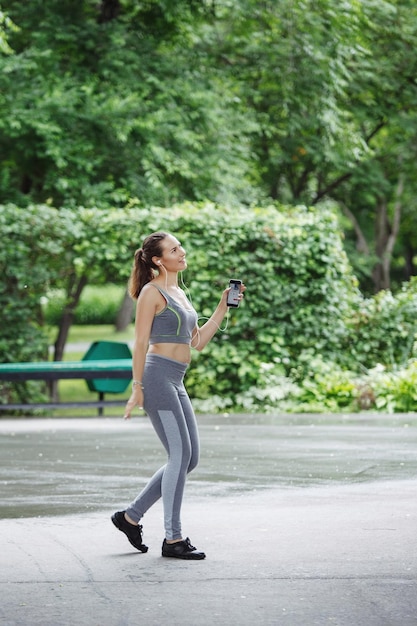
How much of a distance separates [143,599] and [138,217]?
12.3 m

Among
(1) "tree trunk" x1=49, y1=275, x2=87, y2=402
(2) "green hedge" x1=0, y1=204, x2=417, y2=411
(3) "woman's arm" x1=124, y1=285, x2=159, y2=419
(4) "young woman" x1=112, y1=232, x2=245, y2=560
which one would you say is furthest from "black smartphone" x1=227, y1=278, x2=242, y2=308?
(1) "tree trunk" x1=49, y1=275, x2=87, y2=402

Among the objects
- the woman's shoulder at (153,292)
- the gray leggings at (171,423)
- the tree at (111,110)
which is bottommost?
the tree at (111,110)

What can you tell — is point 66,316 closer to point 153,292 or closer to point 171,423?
point 153,292

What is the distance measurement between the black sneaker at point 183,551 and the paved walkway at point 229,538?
61 mm

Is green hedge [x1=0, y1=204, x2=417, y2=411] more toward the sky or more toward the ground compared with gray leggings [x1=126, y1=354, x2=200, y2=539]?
more toward the ground

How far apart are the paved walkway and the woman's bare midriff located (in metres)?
1.11

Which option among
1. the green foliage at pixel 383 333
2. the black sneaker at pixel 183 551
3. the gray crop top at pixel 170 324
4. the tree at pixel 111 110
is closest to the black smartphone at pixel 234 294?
the gray crop top at pixel 170 324

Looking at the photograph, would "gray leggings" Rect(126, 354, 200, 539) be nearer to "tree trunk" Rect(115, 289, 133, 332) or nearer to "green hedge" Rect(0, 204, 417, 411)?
"green hedge" Rect(0, 204, 417, 411)

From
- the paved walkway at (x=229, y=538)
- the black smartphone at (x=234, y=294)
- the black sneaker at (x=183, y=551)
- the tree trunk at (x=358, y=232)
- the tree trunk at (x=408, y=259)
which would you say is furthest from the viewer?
the tree trunk at (x=408, y=259)

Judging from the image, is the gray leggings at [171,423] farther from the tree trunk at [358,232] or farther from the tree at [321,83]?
the tree trunk at [358,232]

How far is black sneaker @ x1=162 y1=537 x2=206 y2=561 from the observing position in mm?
6750

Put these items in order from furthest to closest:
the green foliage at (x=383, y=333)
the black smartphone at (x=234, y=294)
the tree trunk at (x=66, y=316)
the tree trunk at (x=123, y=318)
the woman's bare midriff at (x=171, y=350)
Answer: the tree trunk at (x=123, y=318)
the tree trunk at (x=66, y=316)
the green foliage at (x=383, y=333)
the black smartphone at (x=234, y=294)
the woman's bare midriff at (x=171, y=350)

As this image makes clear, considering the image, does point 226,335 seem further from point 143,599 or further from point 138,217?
point 143,599

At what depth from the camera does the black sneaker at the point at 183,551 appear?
675cm
